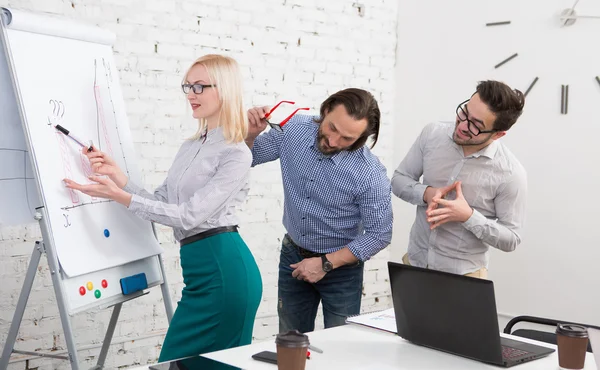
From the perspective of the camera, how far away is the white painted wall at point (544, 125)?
3936mm

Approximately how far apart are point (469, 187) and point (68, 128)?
153 centimetres

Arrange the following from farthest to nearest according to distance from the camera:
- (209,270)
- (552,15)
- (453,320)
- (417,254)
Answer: (552,15) → (417,254) → (209,270) → (453,320)

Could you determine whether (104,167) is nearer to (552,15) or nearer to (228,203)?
(228,203)

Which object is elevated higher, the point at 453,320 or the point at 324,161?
the point at 324,161

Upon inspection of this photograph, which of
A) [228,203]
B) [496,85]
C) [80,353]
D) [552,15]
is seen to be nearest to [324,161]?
[228,203]

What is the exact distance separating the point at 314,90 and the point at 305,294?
171cm

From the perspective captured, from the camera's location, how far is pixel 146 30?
11.9 ft

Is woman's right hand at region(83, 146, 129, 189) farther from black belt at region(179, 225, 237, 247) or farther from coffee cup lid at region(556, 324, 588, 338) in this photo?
coffee cup lid at region(556, 324, 588, 338)

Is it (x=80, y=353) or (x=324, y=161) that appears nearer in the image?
(x=324, y=161)

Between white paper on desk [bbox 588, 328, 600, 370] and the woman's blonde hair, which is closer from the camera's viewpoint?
white paper on desk [bbox 588, 328, 600, 370]

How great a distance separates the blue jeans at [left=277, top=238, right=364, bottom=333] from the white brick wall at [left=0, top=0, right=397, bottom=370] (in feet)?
3.36

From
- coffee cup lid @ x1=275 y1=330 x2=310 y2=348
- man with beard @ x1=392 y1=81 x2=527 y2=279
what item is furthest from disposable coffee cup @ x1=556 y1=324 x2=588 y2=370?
man with beard @ x1=392 y1=81 x2=527 y2=279

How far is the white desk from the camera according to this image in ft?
6.35

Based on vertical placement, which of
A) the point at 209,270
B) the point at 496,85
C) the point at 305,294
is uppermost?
the point at 496,85
